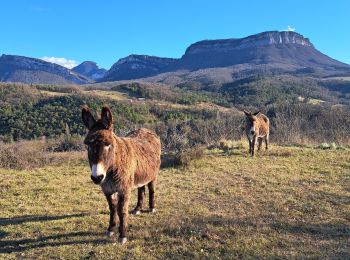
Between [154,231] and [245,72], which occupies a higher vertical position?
[245,72]

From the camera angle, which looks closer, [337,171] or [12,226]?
[12,226]

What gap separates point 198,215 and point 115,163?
2.52 metres

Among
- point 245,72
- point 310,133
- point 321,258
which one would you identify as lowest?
point 321,258

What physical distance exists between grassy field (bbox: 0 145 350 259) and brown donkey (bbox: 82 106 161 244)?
2.11ft

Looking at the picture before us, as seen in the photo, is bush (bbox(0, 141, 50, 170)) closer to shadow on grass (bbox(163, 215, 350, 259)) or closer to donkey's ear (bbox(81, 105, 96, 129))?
shadow on grass (bbox(163, 215, 350, 259))

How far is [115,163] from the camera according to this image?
5898 millimetres

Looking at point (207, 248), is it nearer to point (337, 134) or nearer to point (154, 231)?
point (154, 231)

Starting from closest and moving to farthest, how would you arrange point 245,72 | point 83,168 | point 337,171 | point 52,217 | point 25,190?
point 52,217 → point 25,190 → point 337,171 → point 83,168 → point 245,72

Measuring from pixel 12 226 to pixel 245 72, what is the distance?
6366 inches

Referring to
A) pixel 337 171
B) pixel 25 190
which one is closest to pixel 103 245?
pixel 25 190

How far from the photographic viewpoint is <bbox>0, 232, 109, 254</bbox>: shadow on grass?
20.3ft

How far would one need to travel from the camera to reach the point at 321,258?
570cm

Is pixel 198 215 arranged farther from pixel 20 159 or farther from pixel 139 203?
pixel 20 159

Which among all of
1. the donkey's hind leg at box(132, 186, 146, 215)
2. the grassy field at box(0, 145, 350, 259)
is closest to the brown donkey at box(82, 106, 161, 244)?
the donkey's hind leg at box(132, 186, 146, 215)
